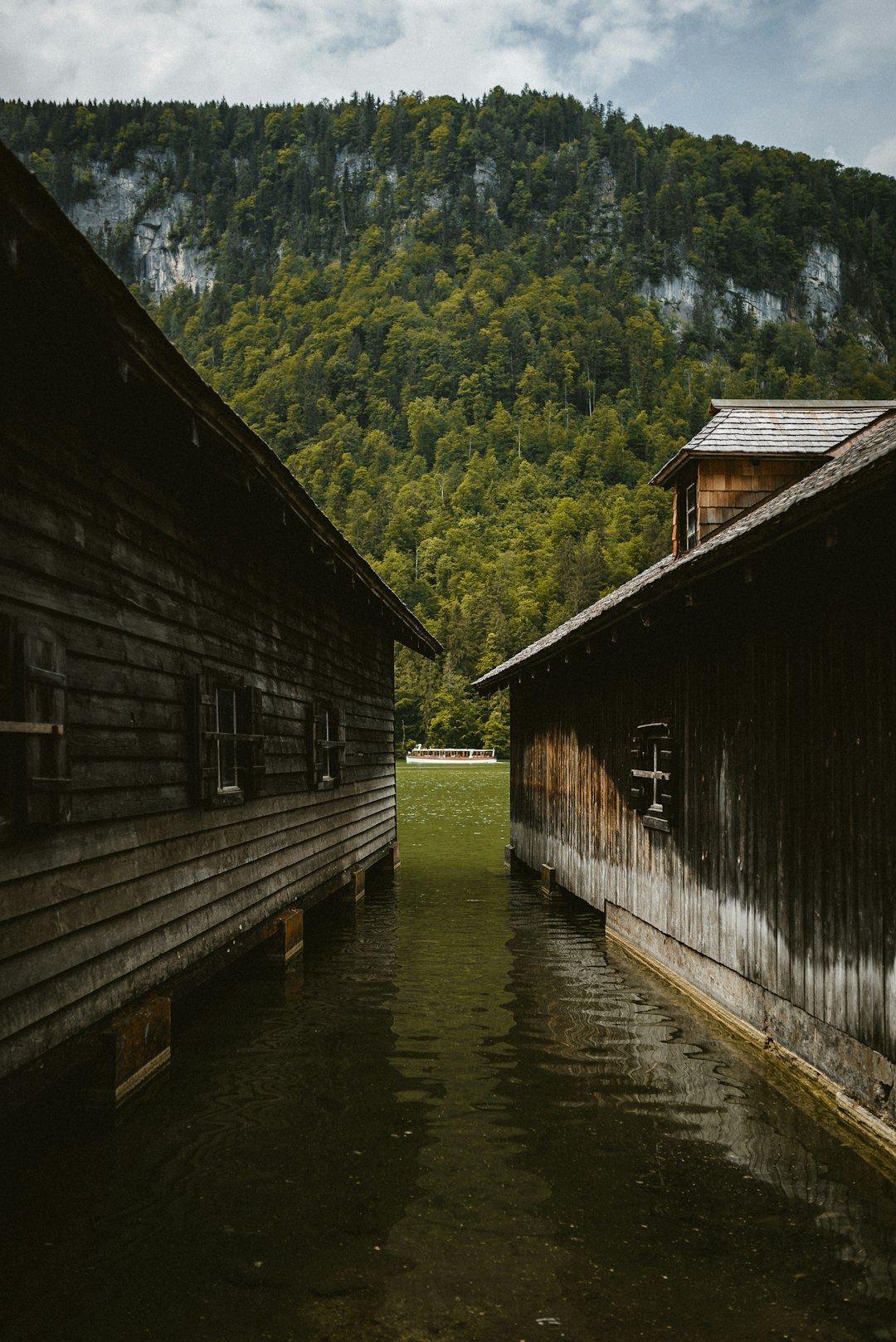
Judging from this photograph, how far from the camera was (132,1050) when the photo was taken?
5.83 metres

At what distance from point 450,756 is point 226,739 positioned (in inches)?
3206

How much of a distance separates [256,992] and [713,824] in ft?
14.6

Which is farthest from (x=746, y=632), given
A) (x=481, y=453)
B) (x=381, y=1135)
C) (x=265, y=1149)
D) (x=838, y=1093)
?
(x=481, y=453)

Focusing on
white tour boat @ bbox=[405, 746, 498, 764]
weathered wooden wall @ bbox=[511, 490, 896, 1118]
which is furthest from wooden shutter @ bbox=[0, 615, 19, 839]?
white tour boat @ bbox=[405, 746, 498, 764]

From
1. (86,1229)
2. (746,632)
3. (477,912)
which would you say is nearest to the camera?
(86,1229)

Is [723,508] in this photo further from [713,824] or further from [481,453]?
[481,453]

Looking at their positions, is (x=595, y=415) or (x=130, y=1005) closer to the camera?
(x=130, y=1005)

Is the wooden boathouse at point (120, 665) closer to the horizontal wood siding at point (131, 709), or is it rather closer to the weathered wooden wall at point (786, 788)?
the horizontal wood siding at point (131, 709)

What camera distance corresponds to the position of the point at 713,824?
319 inches

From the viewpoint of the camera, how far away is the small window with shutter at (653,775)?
919 cm

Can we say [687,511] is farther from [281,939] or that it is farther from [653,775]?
[281,939]

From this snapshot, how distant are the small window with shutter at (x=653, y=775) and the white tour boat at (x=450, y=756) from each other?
2982 inches

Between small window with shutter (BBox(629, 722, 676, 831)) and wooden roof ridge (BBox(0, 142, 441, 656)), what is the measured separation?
396 cm

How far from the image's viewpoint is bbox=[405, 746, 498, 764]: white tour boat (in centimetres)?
8669
